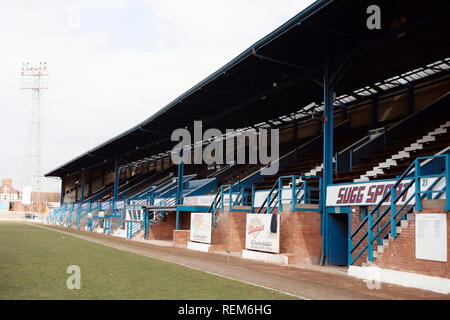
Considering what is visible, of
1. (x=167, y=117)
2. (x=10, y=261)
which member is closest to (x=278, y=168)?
(x=167, y=117)

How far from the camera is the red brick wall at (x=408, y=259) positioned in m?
10.6

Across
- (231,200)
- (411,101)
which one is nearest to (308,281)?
(231,200)

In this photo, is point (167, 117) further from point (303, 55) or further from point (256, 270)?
point (256, 270)

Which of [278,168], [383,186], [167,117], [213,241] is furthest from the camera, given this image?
[167,117]

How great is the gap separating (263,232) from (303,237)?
1.66 meters

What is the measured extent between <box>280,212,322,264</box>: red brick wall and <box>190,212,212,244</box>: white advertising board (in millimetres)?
5498

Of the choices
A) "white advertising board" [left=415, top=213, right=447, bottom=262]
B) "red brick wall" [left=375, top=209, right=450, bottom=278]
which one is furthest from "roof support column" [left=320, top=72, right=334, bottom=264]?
"white advertising board" [left=415, top=213, right=447, bottom=262]

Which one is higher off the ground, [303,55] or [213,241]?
[303,55]

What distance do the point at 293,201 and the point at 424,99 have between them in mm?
10828

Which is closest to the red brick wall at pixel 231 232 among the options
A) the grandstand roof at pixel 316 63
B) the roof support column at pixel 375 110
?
the grandstand roof at pixel 316 63

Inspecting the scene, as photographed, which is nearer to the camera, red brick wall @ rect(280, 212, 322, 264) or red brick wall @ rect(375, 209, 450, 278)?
red brick wall @ rect(375, 209, 450, 278)

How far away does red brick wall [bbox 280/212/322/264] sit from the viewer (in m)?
16.9

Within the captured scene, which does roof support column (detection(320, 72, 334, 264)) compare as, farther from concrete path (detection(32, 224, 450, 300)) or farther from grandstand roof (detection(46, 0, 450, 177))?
concrete path (detection(32, 224, 450, 300))
